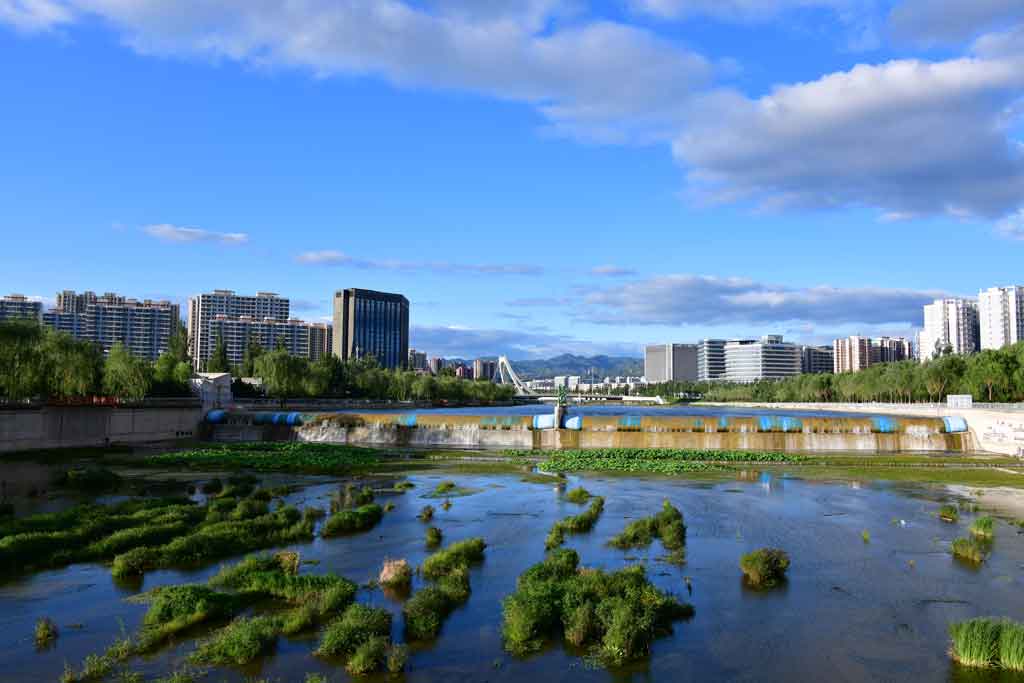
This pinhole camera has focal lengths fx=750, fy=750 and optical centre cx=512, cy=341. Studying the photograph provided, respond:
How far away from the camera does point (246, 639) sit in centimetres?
1736

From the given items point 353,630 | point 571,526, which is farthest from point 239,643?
point 571,526

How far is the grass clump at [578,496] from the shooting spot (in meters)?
40.5

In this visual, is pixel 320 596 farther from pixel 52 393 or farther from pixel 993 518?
pixel 52 393

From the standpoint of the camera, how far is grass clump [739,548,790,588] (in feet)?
78.7

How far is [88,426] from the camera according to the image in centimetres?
6944

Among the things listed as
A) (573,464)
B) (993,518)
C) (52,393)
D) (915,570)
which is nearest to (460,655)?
(915,570)

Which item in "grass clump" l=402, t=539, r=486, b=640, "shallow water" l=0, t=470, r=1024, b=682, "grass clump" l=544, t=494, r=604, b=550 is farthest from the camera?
"grass clump" l=544, t=494, r=604, b=550

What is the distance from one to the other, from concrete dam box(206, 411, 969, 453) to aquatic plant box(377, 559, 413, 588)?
49.7 meters

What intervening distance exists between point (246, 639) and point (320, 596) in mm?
3732

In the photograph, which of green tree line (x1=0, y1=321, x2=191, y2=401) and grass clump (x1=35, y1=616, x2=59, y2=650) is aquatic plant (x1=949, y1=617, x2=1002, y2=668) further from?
green tree line (x1=0, y1=321, x2=191, y2=401)

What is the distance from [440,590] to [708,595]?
26.6 feet

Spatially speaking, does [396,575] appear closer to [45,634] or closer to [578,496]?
[45,634]

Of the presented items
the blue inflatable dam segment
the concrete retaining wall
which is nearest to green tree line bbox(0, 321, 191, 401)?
the concrete retaining wall

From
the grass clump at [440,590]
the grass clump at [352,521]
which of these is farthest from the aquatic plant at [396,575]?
the grass clump at [352,521]
